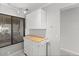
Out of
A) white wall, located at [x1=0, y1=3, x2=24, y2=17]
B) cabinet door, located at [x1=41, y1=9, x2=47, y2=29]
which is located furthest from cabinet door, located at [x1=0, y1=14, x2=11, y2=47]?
cabinet door, located at [x1=41, y1=9, x2=47, y2=29]

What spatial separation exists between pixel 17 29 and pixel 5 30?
83 cm

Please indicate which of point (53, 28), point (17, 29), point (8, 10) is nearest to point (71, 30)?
point (53, 28)

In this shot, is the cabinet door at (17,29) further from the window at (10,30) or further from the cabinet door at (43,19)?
the cabinet door at (43,19)

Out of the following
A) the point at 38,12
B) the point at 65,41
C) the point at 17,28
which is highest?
the point at 38,12

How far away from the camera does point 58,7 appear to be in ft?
9.24

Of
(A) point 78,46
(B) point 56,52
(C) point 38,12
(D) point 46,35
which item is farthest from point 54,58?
(A) point 78,46

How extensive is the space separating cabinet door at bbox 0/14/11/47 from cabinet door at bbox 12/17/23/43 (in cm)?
32

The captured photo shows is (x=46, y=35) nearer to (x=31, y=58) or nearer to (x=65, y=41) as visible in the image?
(x=65, y=41)

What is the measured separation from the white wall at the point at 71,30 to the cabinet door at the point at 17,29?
2463mm

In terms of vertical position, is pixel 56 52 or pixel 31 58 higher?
pixel 31 58

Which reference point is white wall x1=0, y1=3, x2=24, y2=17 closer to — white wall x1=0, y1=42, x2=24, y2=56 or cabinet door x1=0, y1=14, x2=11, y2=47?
cabinet door x1=0, y1=14, x2=11, y2=47

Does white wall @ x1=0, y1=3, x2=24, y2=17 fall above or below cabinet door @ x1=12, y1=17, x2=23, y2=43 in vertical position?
above

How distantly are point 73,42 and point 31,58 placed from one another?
11.5 ft

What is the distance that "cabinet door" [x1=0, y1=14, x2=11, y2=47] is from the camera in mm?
3389
